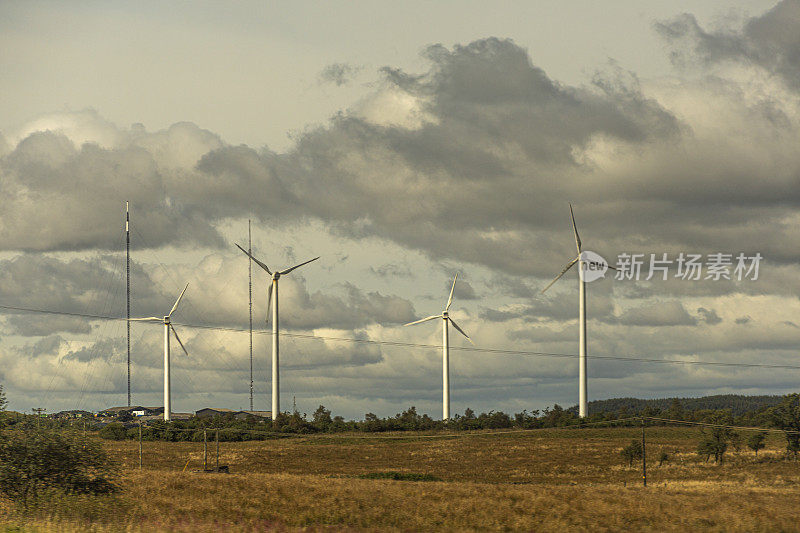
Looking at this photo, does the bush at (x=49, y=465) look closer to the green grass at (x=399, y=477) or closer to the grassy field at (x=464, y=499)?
the grassy field at (x=464, y=499)

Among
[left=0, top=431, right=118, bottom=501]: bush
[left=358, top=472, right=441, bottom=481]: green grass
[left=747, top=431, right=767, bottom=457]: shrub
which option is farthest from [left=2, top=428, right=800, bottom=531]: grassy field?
[left=747, top=431, right=767, bottom=457]: shrub

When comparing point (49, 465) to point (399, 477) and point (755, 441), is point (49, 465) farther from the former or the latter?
point (755, 441)

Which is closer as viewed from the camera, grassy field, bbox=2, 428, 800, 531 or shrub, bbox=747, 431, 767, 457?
grassy field, bbox=2, 428, 800, 531

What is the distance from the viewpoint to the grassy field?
5978 centimetres

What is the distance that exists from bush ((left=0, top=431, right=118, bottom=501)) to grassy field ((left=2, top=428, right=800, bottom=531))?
63.9 inches

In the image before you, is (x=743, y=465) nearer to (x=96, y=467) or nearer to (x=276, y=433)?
(x=96, y=467)

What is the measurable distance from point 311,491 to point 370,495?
6.98 metres

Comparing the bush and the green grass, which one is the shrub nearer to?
the green grass

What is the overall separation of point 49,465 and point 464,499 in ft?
108

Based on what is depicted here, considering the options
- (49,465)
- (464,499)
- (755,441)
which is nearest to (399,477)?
(464,499)

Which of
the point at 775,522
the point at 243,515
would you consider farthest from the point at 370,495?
the point at 775,522

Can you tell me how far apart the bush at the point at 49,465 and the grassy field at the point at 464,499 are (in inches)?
63.9

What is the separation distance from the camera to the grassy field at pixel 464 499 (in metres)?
59.8

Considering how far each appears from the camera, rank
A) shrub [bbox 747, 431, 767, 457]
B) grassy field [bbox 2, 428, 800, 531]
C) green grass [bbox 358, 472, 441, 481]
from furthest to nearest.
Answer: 1. shrub [bbox 747, 431, 767, 457]
2. green grass [bbox 358, 472, 441, 481]
3. grassy field [bbox 2, 428, 800, 531]
